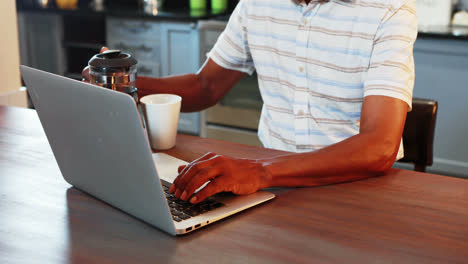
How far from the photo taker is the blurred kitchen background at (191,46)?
8.28ft

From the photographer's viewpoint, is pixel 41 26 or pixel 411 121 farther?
pixel 41 26

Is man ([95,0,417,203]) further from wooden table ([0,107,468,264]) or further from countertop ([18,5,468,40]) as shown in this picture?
countertop ([18,5,468,40])

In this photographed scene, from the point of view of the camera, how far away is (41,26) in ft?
11.9

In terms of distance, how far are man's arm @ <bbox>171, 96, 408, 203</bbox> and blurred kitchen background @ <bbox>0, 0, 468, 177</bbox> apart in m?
1.35

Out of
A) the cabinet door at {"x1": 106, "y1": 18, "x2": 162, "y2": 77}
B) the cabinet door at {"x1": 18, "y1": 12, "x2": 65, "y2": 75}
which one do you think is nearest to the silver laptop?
the cabinet door at {"x1": 106, "y1": 18, "x2": 162, "y2": 77}

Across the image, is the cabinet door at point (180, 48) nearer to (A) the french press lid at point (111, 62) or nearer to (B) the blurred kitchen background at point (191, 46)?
(B) the blurred kitchen background at point (191, 46)

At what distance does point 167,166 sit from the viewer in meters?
1.04

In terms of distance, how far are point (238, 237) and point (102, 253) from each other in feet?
0.64

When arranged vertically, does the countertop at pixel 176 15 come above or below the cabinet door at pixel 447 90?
above

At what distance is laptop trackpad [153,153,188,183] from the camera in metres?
0.98

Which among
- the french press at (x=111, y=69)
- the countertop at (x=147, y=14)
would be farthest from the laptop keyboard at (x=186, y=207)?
the countertop at (x=147, y=14)

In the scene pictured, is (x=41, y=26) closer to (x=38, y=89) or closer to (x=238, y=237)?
(x=38, y=89)

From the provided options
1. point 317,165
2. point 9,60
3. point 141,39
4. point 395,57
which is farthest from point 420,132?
point 141,39

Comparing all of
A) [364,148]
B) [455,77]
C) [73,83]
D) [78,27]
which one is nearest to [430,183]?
[364,148]
